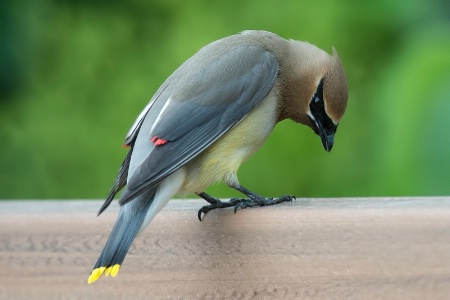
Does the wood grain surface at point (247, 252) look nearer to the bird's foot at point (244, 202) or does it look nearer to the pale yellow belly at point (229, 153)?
the bird's foot at point (244, 202)

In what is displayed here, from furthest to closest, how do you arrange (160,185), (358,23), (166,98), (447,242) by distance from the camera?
(358,23) < (166,98) < (160,185) < (447,242)

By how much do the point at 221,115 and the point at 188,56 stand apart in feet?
1.46

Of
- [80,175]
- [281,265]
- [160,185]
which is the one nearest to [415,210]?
[281,265]

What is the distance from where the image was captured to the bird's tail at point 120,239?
2.55 metres

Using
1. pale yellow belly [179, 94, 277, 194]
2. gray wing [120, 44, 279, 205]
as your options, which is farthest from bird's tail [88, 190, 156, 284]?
pale yellow belly [179, 94, 277, 194]

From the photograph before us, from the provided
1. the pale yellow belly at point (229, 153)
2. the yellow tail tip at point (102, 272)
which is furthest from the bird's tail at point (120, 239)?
the pale yellow belly at point (229, 153)

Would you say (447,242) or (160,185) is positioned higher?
(447,242)

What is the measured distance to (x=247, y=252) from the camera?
2.64 m

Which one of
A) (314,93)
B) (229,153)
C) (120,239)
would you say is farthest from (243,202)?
(314,93)

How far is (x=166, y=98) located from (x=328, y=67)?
1.41ft

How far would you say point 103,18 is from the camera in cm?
358

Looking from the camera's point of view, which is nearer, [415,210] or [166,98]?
[415,210]

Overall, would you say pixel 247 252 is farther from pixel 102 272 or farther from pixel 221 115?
pixel 221 115

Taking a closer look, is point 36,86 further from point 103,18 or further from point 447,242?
point 447,242
